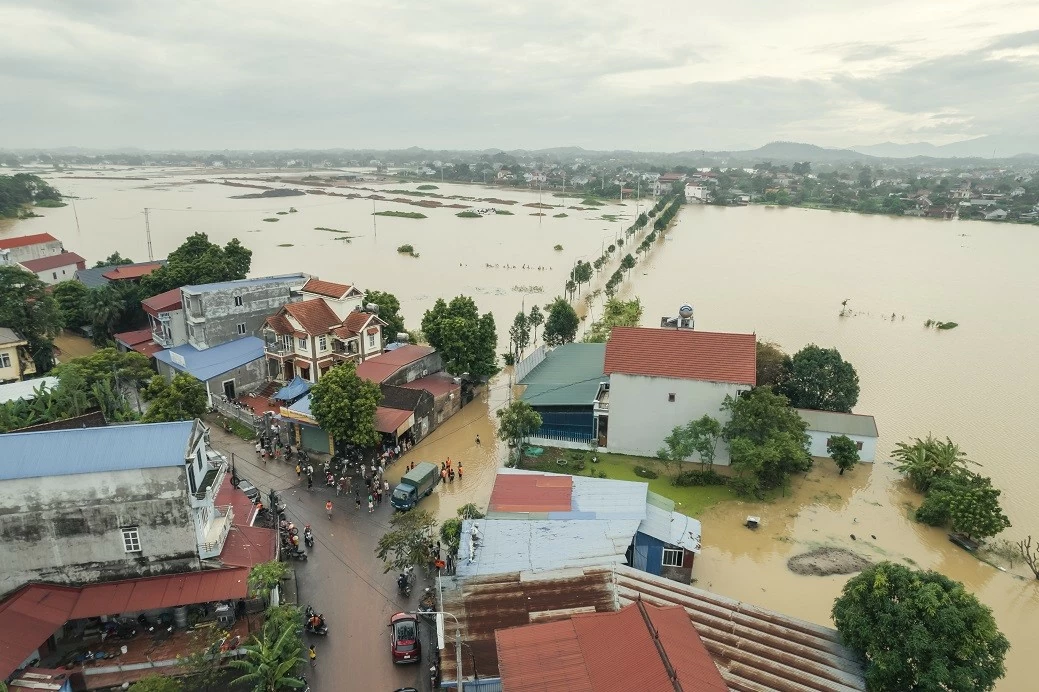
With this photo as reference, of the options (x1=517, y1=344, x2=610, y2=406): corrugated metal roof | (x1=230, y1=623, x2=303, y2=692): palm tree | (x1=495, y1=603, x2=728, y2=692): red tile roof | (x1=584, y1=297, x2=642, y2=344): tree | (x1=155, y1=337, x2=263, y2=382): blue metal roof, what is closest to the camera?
(x1=495, y1=603, x2=728, y2=692): red tile roof

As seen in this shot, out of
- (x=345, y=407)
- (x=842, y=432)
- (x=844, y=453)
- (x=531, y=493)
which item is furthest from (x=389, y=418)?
(x=842, y=432)

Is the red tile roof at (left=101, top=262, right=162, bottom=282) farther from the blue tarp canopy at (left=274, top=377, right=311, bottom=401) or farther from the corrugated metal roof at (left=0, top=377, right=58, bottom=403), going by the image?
the blue tarp canopy at (left=274, top=377, right=311, bottom=401)

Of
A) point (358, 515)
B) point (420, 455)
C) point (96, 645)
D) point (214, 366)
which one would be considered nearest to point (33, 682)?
point (96, 645)

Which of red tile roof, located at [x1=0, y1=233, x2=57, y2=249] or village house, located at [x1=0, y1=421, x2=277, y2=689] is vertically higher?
red tile roof, located at [x1=0, y1=233, x2=57, y2=249]

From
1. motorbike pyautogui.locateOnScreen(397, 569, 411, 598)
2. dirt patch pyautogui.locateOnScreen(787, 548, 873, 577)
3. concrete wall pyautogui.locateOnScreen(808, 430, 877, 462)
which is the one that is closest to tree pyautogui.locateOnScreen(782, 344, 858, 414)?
concrete wall pyautogui.locateOnScreen(808, 430, 877, 462)

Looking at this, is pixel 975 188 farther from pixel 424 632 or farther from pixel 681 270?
pixel 424 632

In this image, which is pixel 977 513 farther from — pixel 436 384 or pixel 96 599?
pixel 96 599
